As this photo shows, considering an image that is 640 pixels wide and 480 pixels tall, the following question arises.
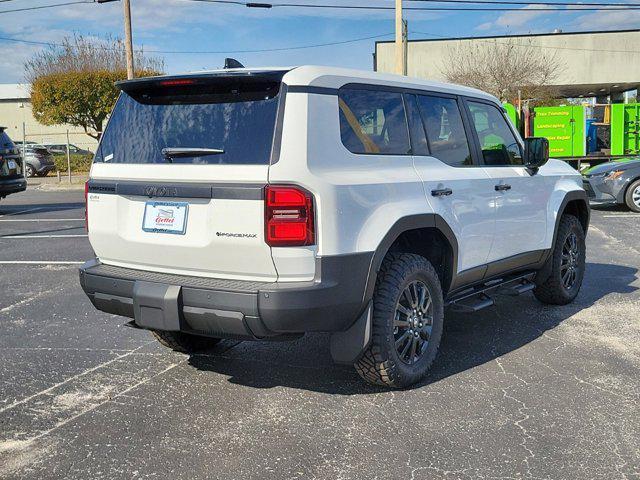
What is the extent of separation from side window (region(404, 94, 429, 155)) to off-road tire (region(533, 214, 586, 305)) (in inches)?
83.8

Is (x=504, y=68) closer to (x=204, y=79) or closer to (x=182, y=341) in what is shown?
(x=182, y=341)

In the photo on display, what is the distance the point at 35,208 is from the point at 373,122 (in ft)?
46.9

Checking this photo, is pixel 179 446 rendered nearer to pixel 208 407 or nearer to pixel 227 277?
pixel 208 407

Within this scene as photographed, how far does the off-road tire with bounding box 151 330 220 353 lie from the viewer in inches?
185

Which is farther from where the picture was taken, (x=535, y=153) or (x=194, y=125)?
(x=535, y=153)

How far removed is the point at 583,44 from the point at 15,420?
1709 inches

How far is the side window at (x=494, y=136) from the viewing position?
16.5ft

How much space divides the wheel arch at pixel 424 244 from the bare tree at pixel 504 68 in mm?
33259

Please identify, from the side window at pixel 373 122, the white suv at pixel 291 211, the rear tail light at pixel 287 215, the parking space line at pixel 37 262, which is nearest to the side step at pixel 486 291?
the white suv at pixel 291 211

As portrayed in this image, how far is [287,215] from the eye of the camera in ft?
11.2

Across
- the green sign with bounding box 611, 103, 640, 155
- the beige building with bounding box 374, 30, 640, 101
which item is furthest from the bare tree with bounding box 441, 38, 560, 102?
the green sign with bounding box 611, 103, 640, 155

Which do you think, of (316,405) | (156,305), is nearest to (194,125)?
(156,305)

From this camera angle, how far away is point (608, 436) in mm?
3422

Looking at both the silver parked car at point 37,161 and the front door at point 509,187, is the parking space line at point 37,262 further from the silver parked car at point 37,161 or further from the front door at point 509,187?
the silver parked car at point 37,161
